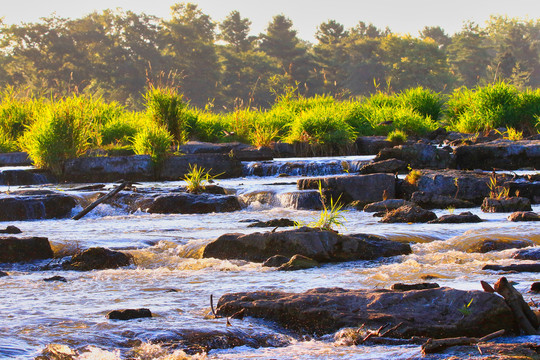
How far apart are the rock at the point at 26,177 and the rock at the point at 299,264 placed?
8137 mm

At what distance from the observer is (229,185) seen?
11.2 metres

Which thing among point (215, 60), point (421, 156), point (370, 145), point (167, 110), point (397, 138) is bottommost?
point (421, 156)

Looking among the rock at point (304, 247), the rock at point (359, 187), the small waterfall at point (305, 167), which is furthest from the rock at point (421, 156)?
the rock at point (304, 247)

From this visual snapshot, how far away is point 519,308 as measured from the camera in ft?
10.6

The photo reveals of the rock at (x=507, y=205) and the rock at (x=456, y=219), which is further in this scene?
the rock at (x=507, y=205)

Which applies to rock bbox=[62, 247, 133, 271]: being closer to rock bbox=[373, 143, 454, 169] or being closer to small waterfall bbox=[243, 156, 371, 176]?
small waterfall bbox=[243, 156, 371, 176]

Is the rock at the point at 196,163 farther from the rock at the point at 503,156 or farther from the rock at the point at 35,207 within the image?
the rock at the point at 503,156

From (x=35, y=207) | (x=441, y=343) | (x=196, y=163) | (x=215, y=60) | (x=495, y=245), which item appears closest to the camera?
(x=441, y=343)

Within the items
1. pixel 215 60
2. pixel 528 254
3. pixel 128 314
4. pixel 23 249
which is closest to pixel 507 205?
pixel 528 254

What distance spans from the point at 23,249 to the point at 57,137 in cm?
727

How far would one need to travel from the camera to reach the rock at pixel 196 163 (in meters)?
12.6

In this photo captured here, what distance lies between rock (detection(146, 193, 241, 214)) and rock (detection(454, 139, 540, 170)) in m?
5.17

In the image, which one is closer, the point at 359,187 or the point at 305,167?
the point at 359,187

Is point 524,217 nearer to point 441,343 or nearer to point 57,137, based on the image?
point 441,343
